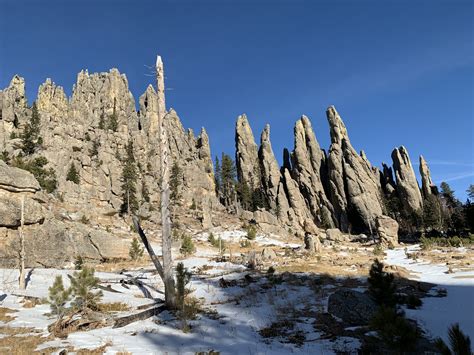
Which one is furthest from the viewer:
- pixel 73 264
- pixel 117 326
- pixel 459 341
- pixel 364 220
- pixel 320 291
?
pixel 364 220

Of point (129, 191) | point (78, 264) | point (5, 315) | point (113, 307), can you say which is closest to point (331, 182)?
point (129, 191)

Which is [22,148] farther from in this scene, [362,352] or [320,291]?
[362,352]

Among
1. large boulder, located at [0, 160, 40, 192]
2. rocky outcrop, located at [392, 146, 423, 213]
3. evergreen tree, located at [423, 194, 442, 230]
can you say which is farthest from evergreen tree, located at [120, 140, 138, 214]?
rocky outcrop, located at [392, 146, 423, 213]

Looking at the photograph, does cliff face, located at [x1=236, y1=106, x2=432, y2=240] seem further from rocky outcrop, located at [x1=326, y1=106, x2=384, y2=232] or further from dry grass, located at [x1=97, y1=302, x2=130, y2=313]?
dry grass, located at [x1=97, y1=302, x2=130, y2=313]

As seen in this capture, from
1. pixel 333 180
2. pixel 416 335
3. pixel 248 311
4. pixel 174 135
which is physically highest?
pixel 174 135

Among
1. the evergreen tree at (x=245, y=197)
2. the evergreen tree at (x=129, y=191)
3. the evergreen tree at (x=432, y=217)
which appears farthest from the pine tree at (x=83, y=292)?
the evergreen tree at (x=245, y=197)

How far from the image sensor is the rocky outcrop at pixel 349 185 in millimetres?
86312

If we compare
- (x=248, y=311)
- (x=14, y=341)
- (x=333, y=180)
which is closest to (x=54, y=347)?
(x=14, y=341)

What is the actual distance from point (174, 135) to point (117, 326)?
95.8 meters

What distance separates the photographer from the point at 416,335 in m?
5.16

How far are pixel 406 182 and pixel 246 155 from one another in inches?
1961

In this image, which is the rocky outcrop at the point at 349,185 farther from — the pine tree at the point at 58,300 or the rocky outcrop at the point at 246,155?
the pine tree at the point at 58,300

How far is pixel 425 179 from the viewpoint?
9319 cm

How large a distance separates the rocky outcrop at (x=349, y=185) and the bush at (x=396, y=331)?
270ft
